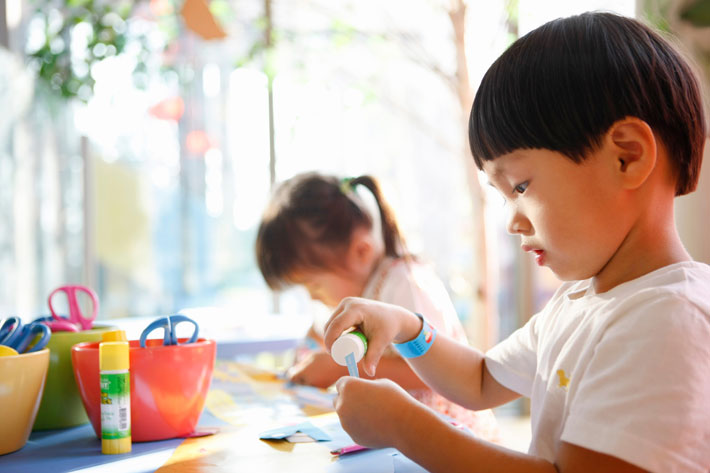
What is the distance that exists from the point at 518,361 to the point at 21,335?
0.61m

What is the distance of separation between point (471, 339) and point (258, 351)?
1.22 meters

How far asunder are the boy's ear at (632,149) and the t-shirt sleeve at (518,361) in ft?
0.88

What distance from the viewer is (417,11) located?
3.06 meters

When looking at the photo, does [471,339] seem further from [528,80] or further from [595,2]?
[528,80]

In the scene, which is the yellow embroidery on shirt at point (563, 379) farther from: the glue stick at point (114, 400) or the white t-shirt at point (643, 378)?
the glue stick at point (114, 400)

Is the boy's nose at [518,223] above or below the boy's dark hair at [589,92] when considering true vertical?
below

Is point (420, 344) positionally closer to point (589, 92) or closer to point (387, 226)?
point (589, 92)

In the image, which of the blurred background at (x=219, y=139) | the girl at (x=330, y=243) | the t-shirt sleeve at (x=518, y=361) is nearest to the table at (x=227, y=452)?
the t-shirt sleeve at (x=518, y=361)

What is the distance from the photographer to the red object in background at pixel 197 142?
2938mm

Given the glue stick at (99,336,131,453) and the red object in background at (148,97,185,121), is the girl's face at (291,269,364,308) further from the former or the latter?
the red object in background at (148,97,185,121)

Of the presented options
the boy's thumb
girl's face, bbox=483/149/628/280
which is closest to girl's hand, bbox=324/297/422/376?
the boy's thumb

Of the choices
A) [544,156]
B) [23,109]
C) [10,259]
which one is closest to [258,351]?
[544,156]

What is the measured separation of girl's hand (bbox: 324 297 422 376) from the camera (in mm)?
777

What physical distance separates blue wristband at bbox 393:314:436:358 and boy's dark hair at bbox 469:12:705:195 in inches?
10.7
